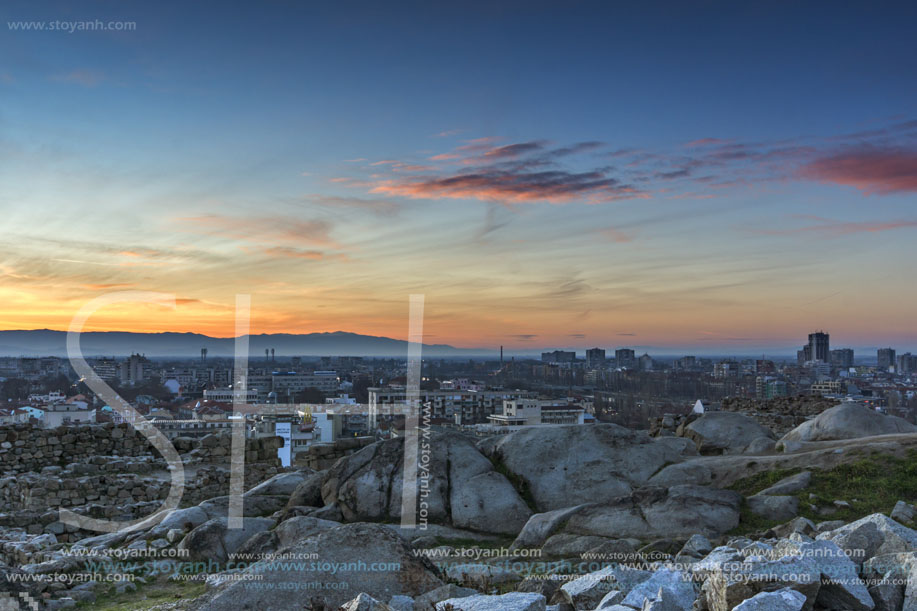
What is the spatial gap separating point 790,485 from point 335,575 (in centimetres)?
821

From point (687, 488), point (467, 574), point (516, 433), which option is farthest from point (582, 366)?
point (467, 574)

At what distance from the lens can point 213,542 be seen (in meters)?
10.8

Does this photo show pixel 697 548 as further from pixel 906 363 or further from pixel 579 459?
pixel 906 363

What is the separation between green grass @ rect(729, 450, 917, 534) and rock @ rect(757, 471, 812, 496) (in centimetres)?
9

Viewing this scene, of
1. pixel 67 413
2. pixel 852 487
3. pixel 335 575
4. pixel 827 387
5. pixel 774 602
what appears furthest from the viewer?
pixel 827 387

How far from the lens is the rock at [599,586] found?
601 cm

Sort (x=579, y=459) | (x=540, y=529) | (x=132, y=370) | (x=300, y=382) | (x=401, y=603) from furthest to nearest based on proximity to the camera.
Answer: (x=300, y=382)
(x=132, y=370)
(x=579, y=459)
(x=540, y=529)
(x=401, y=603)

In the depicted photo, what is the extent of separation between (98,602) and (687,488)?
8826mm

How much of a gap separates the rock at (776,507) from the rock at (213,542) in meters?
8.26

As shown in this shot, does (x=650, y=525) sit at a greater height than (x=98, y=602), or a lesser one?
greater

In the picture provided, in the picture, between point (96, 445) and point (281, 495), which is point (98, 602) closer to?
point (281, 495)

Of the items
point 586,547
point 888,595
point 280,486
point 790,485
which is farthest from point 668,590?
point 280,486

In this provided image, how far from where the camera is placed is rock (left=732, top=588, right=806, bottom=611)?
476 cm

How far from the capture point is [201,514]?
1315 centimetres
